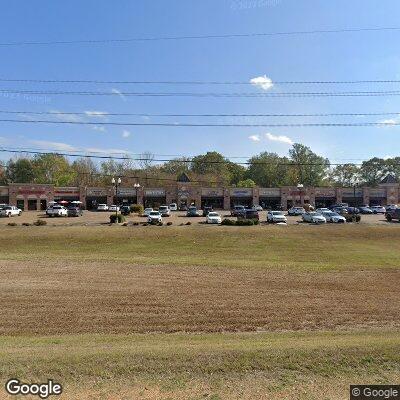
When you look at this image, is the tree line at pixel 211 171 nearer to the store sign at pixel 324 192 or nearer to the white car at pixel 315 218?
the store sign at pixel 324 192

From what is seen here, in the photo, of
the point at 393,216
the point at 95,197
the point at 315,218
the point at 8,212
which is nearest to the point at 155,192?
the point at 95,197

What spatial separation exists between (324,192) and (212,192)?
93.3 feet

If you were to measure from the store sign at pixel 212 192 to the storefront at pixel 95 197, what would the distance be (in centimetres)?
2289

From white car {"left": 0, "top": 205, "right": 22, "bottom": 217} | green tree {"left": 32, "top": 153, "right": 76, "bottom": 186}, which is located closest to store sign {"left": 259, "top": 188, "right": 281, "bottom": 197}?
white car {"left": 0, "top": 205, "right": 22, "bottom": 217}

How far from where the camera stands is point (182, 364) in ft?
20.3

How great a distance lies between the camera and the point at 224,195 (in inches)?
3531

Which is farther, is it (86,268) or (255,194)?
(255,194)

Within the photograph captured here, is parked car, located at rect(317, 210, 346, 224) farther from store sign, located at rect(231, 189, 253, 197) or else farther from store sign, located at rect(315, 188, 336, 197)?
store sign, located at rect(315, 188, 336, 197)

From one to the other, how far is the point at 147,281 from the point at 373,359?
9932 millimetres

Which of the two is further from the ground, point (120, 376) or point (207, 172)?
point (207, 172)

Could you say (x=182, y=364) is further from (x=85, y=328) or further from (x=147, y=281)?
(x=147, y=281)

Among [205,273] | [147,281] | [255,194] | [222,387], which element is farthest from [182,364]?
[255,194]

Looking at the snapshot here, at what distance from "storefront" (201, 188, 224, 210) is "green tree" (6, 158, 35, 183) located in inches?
2423

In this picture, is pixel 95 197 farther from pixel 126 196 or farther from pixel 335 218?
pixel 335 218
